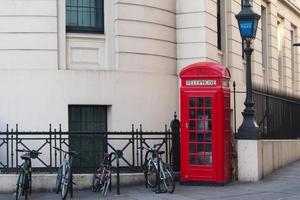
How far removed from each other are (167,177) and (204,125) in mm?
1735

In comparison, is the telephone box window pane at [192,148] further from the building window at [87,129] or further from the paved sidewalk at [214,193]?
the building window at [87,129]

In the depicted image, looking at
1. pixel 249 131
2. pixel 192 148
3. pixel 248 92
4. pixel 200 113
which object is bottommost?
pixel 192 148

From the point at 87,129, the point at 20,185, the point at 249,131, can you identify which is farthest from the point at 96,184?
the point at 249,131

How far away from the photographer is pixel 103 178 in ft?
45.6

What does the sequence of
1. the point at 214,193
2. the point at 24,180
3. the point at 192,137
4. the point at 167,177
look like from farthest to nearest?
the point at 192,137, the point at 167,177, the point at 214,193, the point at 24,180

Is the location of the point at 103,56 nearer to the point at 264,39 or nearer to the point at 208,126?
the point at 208,126

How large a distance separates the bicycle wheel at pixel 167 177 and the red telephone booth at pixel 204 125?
111 centimetres

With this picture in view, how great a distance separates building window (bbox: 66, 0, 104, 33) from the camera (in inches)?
674

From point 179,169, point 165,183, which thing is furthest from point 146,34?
point 165,183

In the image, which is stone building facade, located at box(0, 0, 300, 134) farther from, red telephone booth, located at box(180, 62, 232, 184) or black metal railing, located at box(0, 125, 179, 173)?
red telephone booth, located at box(180, 62, 232, 184)

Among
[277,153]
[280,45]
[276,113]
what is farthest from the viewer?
[280,45]

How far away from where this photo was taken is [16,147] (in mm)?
14781

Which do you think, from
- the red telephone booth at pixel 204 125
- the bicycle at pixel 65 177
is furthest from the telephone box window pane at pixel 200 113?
the bicycle at pixel 65 177

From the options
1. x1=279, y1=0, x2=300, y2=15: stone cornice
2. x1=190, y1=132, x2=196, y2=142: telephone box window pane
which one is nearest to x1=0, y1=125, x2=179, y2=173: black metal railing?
x1=190, y1=132, x2=196, y2=142: telephone box window pane
